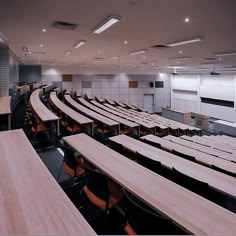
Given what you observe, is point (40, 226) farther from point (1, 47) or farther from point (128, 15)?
point (1, 47)

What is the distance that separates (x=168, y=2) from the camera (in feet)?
9.91

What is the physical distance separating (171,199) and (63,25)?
408 centimetres

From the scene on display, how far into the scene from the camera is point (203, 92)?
17328 mm

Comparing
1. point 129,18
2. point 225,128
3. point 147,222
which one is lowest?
point 225,128

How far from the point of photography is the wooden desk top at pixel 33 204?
131 centimetres

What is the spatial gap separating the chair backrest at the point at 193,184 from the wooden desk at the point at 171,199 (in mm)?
453

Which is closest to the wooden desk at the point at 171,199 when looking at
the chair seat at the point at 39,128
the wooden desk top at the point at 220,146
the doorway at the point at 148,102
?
the chair seat at the point at 39,128

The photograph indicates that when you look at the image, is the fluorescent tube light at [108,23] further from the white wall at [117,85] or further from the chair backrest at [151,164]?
the white wall at [117,85]

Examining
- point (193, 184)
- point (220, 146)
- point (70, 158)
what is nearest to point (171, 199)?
point (193, 184)

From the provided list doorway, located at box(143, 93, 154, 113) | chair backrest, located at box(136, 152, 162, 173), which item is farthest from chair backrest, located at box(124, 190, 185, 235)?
doorway, located at box(143, 93, 154, 113)

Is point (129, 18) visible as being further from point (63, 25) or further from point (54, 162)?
point (54, 162)

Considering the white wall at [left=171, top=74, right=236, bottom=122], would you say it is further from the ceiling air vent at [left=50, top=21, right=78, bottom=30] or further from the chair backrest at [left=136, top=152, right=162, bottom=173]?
the chair backrest at [left=136, top=152, right=162, bottom=173]

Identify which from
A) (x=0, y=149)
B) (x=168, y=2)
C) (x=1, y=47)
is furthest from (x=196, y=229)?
(x=1, y=47)

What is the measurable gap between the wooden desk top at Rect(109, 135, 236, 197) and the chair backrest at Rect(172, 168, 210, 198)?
0.33 ft
